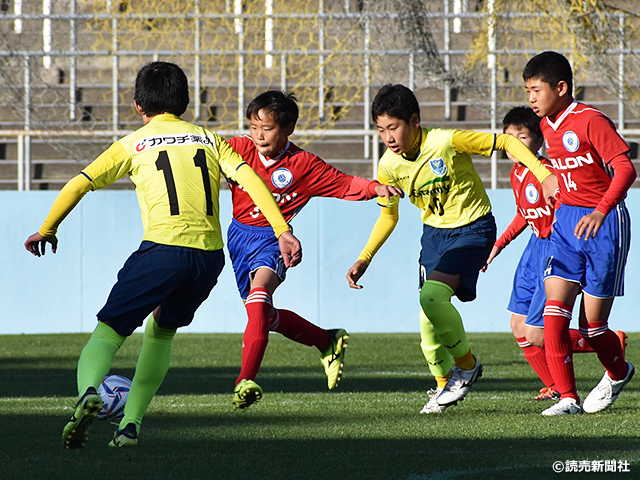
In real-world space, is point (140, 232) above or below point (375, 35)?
below

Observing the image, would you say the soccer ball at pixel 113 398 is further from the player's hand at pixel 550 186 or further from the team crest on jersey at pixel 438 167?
the player's hand at pixel 550 186

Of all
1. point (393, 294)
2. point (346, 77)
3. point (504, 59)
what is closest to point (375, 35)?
point (346, 77)

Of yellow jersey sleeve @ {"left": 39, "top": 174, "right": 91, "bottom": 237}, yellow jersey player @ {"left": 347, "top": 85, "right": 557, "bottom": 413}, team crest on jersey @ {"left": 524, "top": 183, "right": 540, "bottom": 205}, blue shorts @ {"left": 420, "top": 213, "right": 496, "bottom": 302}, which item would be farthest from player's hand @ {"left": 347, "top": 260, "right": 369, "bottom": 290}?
yellow jersey sleeve @ {"left": 39, "top": 174, "right": 91, "bottom": 237}

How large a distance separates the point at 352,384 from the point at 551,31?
8.77 m

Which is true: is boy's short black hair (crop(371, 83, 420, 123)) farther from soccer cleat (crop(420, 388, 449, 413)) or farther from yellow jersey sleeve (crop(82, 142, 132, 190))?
yellow jersey sleeve (crop(82, 142, 132, 190))

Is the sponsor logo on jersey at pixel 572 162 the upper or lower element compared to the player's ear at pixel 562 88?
lower

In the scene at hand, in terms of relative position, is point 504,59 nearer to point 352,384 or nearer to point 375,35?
point 375,35

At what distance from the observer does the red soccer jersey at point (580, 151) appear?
5.48m

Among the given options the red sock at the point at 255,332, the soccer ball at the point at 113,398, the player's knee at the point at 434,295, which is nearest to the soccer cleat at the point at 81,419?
the soccer ball at the point at 113,398

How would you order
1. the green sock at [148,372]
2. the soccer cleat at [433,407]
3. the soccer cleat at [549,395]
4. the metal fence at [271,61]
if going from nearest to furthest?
the green sock at [148,372] → the soccer cleat at [433,407] → the soccer cleat at [549,395] → the metal fence at [271,61]

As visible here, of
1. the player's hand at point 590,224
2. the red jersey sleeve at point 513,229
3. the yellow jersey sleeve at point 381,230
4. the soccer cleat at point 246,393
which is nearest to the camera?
the soccer cleat at point 246,393

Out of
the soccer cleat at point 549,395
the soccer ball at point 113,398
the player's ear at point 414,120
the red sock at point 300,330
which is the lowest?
the soccer cleat at point 549,395

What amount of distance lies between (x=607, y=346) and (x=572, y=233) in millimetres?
706

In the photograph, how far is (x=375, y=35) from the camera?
49.8 ft
